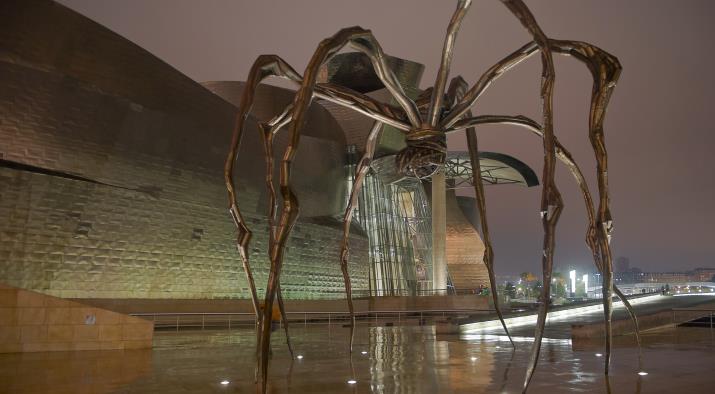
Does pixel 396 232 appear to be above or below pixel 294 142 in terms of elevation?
above

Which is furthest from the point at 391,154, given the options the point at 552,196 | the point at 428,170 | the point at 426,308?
the point at 552,196

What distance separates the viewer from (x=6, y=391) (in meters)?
6.30

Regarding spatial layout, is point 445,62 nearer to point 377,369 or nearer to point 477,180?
point 477,180

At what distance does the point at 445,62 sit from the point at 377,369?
4.25 meters

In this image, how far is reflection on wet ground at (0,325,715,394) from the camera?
6.32 m

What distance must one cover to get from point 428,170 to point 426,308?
954 inches

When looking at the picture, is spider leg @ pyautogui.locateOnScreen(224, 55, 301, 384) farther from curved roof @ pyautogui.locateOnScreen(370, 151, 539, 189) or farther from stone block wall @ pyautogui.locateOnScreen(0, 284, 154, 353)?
curved roof @ pyautogui.locateOnScreen(370, 151, 539, 189)

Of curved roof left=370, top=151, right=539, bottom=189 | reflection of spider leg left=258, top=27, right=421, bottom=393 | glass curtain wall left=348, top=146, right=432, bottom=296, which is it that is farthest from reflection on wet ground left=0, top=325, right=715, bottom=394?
curved roof left=370, top=151, right=539, bottom=189

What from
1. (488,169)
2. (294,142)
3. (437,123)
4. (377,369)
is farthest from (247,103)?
(488,169)

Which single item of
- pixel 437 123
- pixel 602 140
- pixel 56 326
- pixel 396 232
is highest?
pixel 396 232

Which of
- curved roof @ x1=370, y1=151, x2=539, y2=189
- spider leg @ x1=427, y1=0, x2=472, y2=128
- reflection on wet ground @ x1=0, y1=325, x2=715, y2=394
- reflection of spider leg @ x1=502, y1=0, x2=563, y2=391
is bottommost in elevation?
reflection on wet ground @ x1=0, y1=325, x2=715, y2=394

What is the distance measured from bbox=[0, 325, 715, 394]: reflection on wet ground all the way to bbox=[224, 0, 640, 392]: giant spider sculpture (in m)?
0.87

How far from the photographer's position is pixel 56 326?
448 inches

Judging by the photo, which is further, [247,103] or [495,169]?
[495,169]
